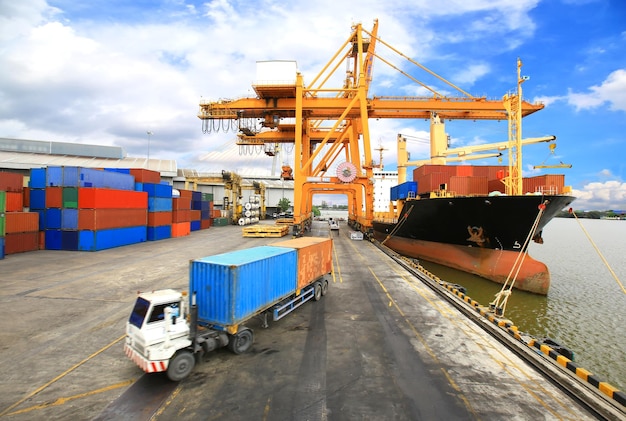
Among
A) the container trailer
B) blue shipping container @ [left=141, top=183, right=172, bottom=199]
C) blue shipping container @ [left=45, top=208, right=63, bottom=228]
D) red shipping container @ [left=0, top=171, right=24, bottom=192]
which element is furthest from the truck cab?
blue shipping container @ [left=141, top=183, right=172, bottom=199]

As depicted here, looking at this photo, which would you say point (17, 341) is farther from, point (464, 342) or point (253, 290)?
point (464, 342)

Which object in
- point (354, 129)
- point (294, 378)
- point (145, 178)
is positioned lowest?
point (294, 378)

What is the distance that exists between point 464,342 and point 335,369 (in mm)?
4849

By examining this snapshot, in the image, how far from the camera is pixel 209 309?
854 centimetres

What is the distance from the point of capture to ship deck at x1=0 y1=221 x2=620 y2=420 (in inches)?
253

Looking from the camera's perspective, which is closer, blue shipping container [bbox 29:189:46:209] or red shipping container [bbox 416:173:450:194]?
blue shipping container [bbox 29:189:46:209]

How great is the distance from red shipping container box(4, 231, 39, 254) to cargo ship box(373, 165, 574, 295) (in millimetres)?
35288

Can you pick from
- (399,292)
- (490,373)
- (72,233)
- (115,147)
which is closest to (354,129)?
→ (399,292)

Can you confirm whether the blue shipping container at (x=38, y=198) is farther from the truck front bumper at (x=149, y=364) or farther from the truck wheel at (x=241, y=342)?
the truck wheel at (x=241, y=342)

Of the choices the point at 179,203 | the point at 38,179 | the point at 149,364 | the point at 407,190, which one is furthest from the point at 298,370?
the point at 179,203

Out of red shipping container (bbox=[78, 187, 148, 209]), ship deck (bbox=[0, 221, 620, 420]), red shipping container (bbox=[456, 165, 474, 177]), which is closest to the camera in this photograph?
ship deck (bbox=[0, 221, 620, 420])

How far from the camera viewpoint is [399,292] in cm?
1533

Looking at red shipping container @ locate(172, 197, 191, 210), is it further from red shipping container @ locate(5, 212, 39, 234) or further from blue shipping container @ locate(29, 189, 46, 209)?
red shipping container @ locate(5, 212, 39, 234)

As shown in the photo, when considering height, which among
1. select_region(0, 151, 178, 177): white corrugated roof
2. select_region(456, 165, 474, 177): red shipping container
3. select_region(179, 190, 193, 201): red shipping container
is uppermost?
select_region(0, 151, 178, 177): white corrugated roof
